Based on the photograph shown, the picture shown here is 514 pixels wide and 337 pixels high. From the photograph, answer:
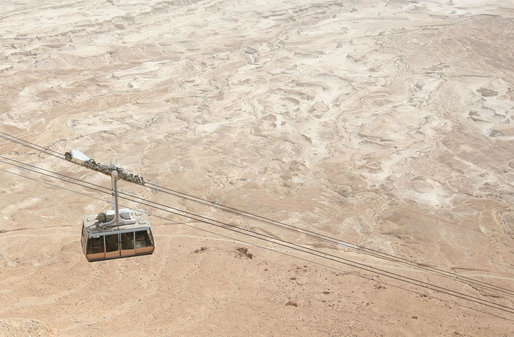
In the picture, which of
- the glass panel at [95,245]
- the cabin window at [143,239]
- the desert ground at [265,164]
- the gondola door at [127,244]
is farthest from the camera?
the desert ground at [265,164]

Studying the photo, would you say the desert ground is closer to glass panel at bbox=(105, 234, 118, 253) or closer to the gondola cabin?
the gondola cabin

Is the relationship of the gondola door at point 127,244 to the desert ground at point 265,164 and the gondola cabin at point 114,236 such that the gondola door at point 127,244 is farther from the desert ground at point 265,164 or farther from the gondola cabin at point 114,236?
the desert ground at point 265,164

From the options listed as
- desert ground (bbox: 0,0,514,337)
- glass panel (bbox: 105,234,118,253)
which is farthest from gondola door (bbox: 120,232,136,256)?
desert ground (bbox: 0,0,514,337)

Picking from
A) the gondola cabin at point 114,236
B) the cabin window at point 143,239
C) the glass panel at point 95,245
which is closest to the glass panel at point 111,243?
the gondola cabin at point 114,236

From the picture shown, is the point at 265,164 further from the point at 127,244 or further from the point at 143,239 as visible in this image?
the point at 127,244

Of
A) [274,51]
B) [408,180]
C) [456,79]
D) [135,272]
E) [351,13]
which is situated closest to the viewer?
[135,272]

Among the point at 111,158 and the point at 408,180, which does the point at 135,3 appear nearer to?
the point at 111,158

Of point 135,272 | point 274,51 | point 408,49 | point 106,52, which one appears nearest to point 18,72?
point 106,52
